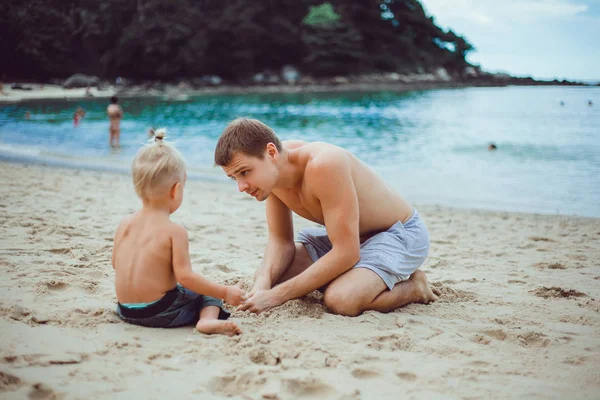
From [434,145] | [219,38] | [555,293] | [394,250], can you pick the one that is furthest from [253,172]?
[219,38]

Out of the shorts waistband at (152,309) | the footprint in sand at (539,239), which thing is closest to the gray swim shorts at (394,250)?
the shorts waistband at (152,309)

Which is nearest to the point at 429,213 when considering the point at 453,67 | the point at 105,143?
the point at 105,143

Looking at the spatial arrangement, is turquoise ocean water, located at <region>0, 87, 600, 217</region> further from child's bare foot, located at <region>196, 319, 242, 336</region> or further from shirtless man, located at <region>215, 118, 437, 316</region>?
child's bare foot, located at <region>196, 319, 242, 336</region>

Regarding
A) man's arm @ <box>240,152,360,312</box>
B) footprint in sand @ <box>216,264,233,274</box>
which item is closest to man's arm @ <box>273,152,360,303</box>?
man's arm @ <box>240,152,360,312</box>

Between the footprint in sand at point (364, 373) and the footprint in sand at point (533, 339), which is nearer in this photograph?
the footprint in sand at point (364, 373)

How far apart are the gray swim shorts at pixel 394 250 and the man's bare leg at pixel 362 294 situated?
0.14 ft

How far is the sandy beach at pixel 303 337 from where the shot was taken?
6.48 ft

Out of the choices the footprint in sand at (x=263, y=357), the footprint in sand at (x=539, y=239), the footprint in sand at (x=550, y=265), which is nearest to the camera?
the footprint in sand at (x=263, y=357)

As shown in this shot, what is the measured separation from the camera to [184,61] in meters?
46.1

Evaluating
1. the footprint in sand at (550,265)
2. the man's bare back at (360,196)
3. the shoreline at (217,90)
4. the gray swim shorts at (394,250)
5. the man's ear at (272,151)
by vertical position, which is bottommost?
the footprint in sand at (550,265)

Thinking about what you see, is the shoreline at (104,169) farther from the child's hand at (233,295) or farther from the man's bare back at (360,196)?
the child's hand at (233,295)

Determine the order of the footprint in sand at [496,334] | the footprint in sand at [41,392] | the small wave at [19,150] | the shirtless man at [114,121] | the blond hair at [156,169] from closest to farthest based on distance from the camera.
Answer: the footprint in sand at [41,392]
the blond hair at [156,169]
the footprint in sand at [496,334]
the small wave at [19,150]
the shirtless man at [114,121]

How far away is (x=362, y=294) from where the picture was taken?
2.78m

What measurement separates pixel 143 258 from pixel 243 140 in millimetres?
776
